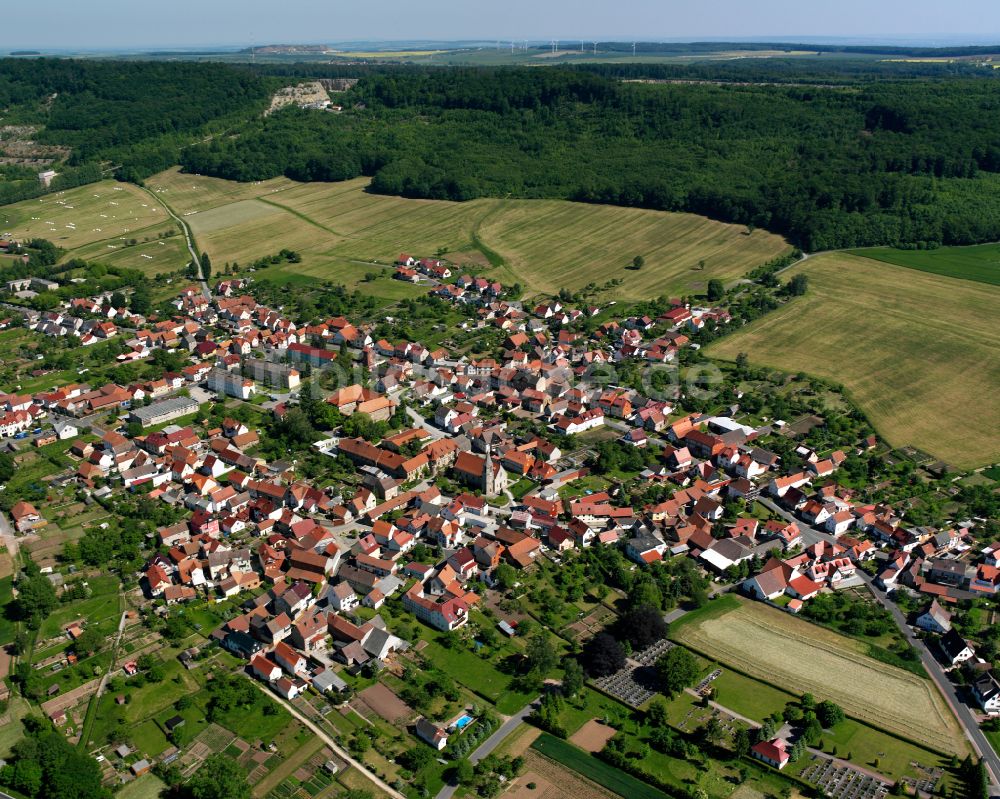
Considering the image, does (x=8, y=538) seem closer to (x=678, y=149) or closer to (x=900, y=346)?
(x=900, y=346)

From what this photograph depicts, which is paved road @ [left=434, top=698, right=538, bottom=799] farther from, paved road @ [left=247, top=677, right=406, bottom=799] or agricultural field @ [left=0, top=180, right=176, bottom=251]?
agricultural field @ [left=0, top=180, right=176, bottom=251]

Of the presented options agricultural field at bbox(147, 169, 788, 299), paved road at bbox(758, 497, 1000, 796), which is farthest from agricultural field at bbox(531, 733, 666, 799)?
agricultural field at bbox(147, 169, 788, 299)

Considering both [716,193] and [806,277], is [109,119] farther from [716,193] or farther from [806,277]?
[806,277]

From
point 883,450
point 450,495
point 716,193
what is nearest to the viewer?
point 450,495

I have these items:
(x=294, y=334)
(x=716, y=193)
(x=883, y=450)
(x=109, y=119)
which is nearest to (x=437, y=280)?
(x=294, y=334)

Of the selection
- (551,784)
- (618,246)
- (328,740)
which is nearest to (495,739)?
(551,784)

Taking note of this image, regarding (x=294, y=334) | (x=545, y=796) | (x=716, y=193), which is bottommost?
(x=545, y=796)

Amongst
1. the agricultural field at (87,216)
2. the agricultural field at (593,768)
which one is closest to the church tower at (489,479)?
the agricultural field at (593,768)

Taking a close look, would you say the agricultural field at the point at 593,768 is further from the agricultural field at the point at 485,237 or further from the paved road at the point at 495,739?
the agricultural field at the point at 485,237
